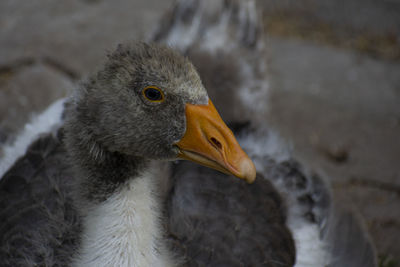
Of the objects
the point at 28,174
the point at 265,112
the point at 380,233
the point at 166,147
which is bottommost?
the point at 28,174

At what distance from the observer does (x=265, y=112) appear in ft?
12.8

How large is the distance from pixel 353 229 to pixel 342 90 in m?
2.23

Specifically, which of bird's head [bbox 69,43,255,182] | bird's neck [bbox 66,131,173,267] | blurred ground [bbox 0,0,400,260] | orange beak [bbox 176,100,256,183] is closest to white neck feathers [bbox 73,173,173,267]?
bird's neck [bbox 66,131,173,267]

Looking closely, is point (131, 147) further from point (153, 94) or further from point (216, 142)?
point (216, 142)

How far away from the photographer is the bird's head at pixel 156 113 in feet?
5.64

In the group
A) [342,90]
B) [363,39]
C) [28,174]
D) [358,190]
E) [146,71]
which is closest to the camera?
[146,71]

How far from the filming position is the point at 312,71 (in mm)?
4965

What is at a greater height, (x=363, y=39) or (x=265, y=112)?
(x=363, y=39)

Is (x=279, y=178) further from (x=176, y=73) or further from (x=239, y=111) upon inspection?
(x=176, y=73)

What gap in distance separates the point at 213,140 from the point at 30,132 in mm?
1570

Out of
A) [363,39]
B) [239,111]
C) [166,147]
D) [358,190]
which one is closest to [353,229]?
[358,190]

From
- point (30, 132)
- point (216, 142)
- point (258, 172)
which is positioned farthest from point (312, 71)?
point (216, 142)

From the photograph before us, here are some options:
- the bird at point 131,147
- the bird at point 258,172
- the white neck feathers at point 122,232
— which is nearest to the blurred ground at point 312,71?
the bird at point 258,172

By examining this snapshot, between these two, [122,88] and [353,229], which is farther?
[353,229]
